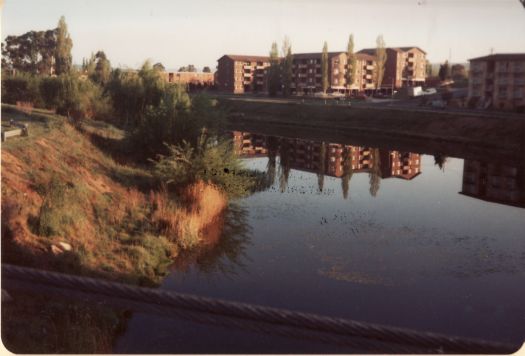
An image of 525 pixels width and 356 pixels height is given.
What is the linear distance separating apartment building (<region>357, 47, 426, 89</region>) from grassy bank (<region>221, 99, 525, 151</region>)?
100 feet

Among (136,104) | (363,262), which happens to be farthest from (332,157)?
(363,262)

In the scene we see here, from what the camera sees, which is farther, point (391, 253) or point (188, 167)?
point (188, 167)

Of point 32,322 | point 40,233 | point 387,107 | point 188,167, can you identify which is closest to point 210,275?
point 40,233

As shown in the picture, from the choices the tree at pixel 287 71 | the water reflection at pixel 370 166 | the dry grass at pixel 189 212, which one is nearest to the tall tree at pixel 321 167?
the water reflection at pixel 370 166

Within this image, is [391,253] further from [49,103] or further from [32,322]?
[49,103]

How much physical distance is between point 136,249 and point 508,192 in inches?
988

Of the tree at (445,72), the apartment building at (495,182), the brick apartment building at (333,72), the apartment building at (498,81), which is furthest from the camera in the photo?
the tree at (445,72)

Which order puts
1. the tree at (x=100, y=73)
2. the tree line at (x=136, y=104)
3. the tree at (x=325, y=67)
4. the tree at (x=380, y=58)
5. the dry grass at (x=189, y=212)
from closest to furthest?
the dry grass at (x=189, y=212) → the tree line at (x=136, y=104) → the tree at (x=100, y=73) → the tree at (x=380, y=58) → the tree at (x=325, y=67)

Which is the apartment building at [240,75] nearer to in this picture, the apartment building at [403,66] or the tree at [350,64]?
the tree at [350,64]

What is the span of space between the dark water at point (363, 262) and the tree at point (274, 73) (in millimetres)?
56134

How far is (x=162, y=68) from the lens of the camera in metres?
43.4

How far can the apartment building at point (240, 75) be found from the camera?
327ft

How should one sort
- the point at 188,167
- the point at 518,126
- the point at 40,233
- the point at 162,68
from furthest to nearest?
the point at 518,126 < the point at 162,68 < the point at 188,167 < the point at 40,233

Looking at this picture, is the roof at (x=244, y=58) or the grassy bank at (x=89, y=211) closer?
the grassy bank at (x=89, y=211)
